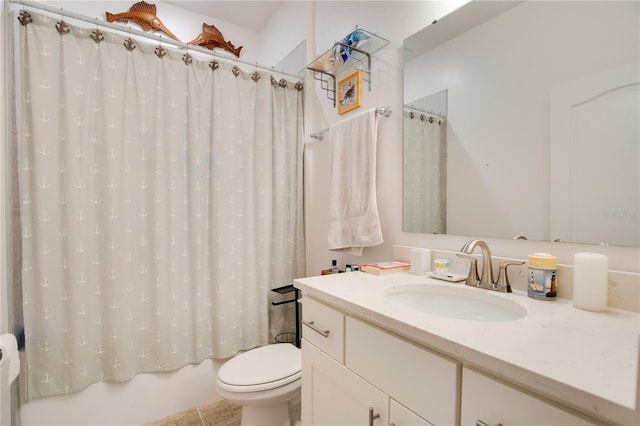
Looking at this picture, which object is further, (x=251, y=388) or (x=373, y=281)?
(x=251, y=388)

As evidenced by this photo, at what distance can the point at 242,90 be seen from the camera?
6.04 ft

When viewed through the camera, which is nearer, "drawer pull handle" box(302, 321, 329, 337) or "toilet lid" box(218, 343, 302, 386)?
"drawer pull handle" box(302, 321, 329, 337)

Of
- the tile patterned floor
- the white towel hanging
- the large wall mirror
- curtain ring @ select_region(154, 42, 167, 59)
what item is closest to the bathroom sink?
the large wall mirror

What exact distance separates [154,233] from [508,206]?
5.50ft

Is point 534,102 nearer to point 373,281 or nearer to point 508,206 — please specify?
point 508,206

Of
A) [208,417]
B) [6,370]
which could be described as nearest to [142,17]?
[6,370]

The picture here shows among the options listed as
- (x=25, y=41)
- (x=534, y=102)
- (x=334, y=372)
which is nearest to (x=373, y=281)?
(x=334, y=372)

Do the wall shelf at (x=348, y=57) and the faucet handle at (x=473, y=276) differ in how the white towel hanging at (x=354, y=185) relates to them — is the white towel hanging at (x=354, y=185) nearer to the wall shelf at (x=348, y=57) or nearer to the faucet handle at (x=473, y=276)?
the wall shelf at (x=348, y=57)

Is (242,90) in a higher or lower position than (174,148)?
higher

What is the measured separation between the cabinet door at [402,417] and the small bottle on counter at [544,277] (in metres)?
0.49

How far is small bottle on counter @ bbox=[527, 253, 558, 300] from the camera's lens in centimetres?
81

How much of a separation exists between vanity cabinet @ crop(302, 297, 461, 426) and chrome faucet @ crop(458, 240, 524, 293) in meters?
0.39

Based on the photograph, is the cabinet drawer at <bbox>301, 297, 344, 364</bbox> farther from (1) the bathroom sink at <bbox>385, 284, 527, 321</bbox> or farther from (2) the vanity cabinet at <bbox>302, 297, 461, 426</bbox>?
(1) the bathroom sink at <bbox>385, 284, 527, 321</bbox>

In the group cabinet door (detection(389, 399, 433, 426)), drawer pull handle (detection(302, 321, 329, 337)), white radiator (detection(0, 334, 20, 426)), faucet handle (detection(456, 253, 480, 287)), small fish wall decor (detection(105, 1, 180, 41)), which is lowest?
white radiator (detection(0, 334, 20, 426))
